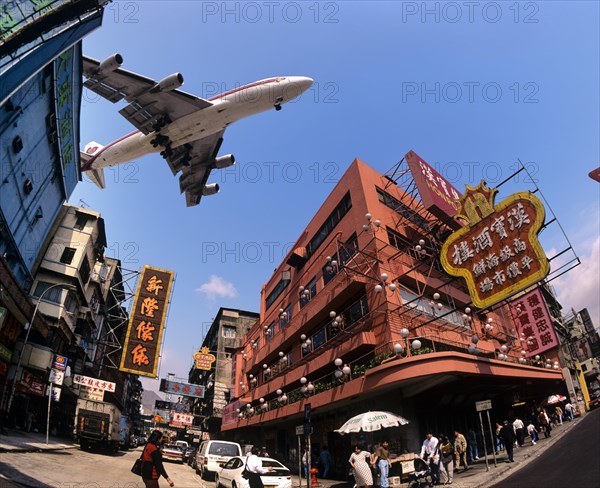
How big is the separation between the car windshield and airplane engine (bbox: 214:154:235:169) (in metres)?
19.5

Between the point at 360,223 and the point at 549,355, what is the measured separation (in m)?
27.6

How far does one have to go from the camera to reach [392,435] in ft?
56.7

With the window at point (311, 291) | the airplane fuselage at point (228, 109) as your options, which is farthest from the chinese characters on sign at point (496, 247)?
the airplane fuselage at point (228, 109)

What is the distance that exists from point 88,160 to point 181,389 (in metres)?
38.6

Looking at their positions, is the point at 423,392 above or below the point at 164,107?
below

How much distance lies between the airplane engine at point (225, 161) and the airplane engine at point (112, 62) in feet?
34.5

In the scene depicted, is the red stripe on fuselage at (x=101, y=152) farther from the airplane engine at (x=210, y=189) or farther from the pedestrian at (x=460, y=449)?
the pedestrian at (x=460, y=449)

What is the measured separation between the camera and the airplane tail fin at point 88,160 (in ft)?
98.9

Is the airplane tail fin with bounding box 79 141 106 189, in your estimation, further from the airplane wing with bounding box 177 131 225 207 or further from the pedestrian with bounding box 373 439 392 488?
the pedestrian with bounding box 373 439 392 488

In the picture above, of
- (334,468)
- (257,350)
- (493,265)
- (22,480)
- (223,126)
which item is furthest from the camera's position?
(257,350)

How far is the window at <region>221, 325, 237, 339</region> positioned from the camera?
6262 cm

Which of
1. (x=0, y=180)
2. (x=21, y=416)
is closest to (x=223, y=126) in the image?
(x=0, y=180)

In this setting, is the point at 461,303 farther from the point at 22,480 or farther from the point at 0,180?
the point at 0,180

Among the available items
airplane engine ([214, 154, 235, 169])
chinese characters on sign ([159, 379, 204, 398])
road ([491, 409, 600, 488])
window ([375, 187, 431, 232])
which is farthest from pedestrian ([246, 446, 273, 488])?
chinese characters on sign ([159, 379, 204, 398])
